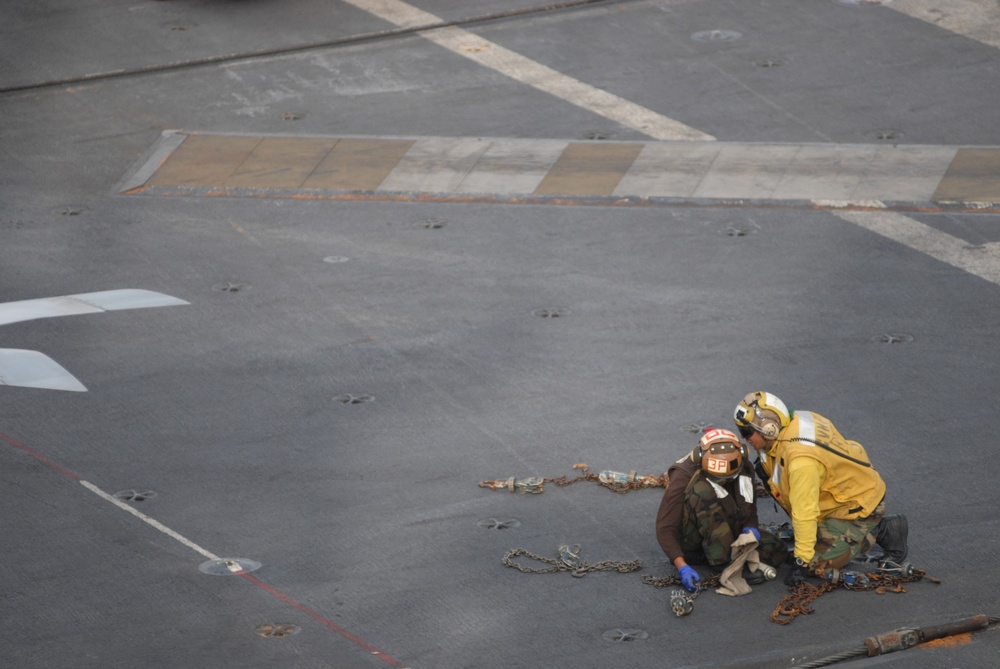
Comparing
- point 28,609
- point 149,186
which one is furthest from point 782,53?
point 28,609

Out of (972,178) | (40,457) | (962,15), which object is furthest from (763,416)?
(962,15)

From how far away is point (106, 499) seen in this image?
1169cm

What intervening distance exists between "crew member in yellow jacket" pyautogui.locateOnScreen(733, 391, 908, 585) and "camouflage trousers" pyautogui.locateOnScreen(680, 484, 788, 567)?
0.72 ft

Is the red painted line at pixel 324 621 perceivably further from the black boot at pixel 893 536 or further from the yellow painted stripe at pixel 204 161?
the yellow painted stripe at pixel 204 161

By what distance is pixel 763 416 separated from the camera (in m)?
10.2

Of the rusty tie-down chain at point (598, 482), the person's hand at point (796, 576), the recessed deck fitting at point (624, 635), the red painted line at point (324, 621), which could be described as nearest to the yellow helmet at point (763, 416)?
the person's hand at point (796, 576)

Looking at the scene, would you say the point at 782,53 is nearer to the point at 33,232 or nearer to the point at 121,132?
the point at 121,132

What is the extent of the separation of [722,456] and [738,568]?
31.1 inches

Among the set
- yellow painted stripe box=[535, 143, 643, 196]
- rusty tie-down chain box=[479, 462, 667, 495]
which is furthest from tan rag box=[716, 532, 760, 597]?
yellow painted stripe box=[535, 143, 643, 196]

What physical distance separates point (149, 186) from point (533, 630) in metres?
10.3

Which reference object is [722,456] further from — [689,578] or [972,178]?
[972,178]

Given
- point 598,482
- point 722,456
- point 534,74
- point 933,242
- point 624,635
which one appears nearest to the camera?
point 624,635

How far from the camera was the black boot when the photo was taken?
10.3m

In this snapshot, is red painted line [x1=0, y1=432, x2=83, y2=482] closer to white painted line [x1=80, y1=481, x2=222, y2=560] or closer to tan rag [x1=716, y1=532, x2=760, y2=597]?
white painted line [x1=80, y1=481, x2=222, y2=560]
